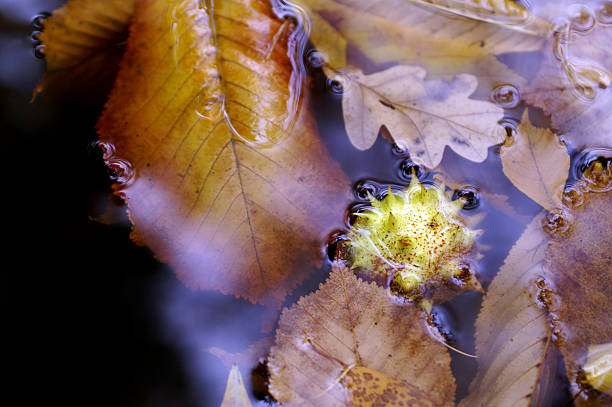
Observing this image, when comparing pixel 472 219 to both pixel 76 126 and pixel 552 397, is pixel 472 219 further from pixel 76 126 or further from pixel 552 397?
pixel 76 126

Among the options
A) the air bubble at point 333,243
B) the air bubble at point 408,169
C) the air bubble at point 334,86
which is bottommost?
the air bubble at point 333,243

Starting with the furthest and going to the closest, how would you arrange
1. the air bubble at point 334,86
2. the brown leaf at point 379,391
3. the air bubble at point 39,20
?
1. the air bubble at point 39,20
2. the air bubble at point 334,86
3. the brown leaf at point 379,391

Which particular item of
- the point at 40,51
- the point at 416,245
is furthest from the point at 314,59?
the point at 40,51

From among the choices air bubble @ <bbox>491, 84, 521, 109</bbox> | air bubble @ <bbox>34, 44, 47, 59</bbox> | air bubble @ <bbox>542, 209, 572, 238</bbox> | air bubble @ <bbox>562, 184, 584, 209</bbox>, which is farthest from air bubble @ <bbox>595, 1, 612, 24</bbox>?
air bubble @ <bbox>34, 44, 47, 59</bbox>

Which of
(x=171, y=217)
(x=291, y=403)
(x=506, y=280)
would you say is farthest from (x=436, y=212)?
(x=171, y=217)

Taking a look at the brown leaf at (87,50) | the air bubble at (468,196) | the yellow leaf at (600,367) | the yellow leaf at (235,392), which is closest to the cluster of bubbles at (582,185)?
the air bubble at (468,196)

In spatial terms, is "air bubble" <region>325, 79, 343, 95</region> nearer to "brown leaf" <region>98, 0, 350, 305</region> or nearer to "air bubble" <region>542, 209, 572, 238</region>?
"brown leaf" <region>98, 0, 350, 305</region>

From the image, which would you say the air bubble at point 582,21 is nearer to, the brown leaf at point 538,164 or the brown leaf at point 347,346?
the brown leaf at point 538,164
